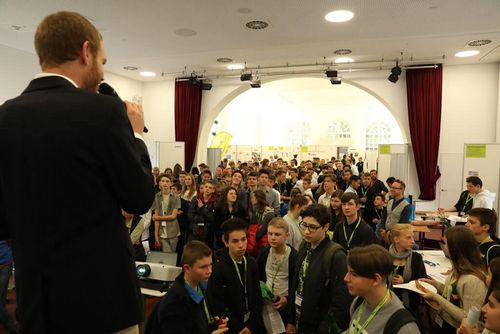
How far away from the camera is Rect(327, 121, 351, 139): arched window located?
21.8 m

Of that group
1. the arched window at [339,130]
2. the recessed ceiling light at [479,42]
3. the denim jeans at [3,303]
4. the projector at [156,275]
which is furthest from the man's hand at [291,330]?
the arched window at [339,130]

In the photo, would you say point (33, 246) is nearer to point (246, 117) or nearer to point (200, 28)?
point (200, 28)

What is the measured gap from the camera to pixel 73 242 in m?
0.79

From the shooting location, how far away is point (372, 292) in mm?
1769

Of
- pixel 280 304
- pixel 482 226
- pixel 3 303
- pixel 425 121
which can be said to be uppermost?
pixel 425 121

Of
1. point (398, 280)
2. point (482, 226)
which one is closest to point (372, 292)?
point (398, 280)

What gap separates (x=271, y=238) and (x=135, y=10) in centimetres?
419

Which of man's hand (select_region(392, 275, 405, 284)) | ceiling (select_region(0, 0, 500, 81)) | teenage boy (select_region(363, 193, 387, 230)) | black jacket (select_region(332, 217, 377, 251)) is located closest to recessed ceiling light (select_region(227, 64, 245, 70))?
ceiling (select_region(0, 0, 500, 81))

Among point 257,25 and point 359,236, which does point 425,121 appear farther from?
point 359,236

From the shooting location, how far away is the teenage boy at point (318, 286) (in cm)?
227

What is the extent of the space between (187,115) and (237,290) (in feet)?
27.6

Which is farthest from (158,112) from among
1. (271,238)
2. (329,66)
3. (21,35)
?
(271,238)

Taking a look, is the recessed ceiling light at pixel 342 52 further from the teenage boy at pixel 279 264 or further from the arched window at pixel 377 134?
the arched window at pixel 377 134

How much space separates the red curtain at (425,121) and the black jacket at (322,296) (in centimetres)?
724
